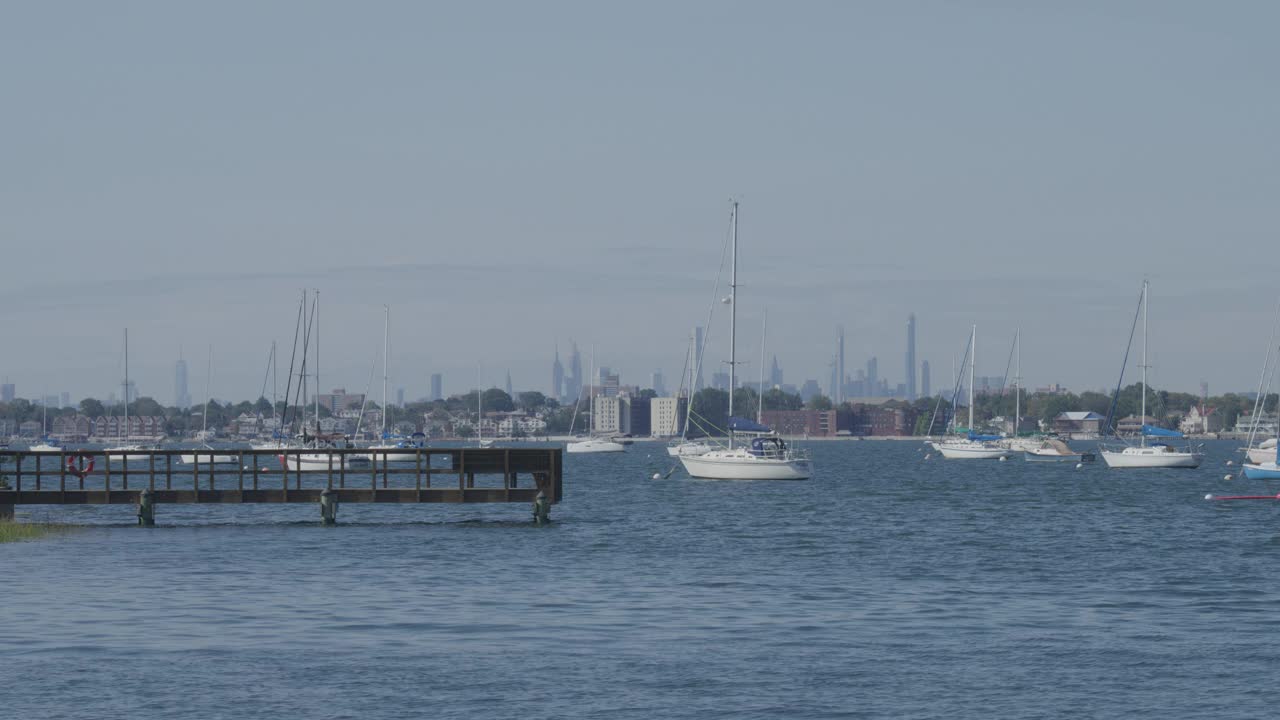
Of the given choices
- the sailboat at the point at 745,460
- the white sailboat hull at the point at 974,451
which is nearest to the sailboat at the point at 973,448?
the white sailboat hull at the point at 974,451

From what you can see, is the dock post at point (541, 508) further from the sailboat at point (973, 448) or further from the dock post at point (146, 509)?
the sailboat at point (973, 448)

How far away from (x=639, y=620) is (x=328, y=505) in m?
29.2

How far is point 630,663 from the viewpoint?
1149 inches

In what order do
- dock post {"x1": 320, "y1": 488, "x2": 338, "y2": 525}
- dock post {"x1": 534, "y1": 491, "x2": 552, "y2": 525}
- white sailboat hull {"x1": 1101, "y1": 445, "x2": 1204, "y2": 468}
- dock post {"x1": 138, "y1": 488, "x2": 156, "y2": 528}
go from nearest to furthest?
dock post {"x1": 138, "y1": 488, "x2": 156, "y2": 528} → dock post {"x1": 320, "y1": 488, "x2": 338, "y2": 525} → dock post {"x1": 534, "y1": 491, "x2": 552, "y2": 525} → white sailboat hull {"x1": 1101, "y1": 445, "x2": 1204, "y2": 468}

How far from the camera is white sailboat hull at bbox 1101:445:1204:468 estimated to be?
125 metres

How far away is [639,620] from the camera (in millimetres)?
34719

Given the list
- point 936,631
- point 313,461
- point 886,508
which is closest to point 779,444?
point 886,508

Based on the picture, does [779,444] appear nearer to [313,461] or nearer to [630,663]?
[313,461]

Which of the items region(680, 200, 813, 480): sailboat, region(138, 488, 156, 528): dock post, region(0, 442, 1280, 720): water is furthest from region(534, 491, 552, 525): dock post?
region(680, 200, 813, 480): sailboat

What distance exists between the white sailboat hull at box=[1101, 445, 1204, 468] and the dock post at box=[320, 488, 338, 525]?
81.2 metres

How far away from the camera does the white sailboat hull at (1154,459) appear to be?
125 m

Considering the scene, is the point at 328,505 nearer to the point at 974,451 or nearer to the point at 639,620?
the point at 639,620

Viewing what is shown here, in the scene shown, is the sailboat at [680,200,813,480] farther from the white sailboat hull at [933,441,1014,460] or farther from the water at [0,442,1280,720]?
the white sailboat hull at [933,441,1014,460]

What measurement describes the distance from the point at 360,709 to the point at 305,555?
2488cm
